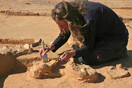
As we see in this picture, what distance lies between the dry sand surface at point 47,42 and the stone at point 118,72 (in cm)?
5

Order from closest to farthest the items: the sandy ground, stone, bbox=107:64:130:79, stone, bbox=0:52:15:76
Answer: the sandy ground < stone, bbox=107:64:130:79 < stone, bbox=0:52:15:76

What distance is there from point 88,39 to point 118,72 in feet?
2.24

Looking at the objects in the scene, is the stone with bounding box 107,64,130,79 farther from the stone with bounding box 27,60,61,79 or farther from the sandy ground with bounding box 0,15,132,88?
the stone with bounding box 27,60,61,79

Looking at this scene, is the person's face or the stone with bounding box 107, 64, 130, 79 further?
the stone with bounding box 107, 64, 130, 79

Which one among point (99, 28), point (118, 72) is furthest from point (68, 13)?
point (118, 72)

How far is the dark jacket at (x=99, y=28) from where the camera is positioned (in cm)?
298

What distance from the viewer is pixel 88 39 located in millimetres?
3062

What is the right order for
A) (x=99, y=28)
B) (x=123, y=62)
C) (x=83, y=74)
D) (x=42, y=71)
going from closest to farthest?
(x=83, y=74) → (x=42, y=71) → (x=99, y=28) → (x=123, y=62)

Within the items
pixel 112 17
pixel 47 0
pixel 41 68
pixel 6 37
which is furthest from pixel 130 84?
pixel 47 0

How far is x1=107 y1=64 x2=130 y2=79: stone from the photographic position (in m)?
2.99

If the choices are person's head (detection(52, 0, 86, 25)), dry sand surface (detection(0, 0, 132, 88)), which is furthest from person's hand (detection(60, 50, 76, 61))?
person's head (detection(52, 0, 86, 25))

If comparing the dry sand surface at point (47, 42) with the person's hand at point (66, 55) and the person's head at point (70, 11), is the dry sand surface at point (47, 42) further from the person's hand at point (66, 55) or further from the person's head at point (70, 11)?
the person's head at point (70, 11)

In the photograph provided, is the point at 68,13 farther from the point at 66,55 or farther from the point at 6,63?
the point at 6,63

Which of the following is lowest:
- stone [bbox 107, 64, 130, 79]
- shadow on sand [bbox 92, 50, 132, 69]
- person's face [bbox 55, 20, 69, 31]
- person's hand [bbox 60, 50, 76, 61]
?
shadow on sand [bbox 92, 50, 132, 69]
